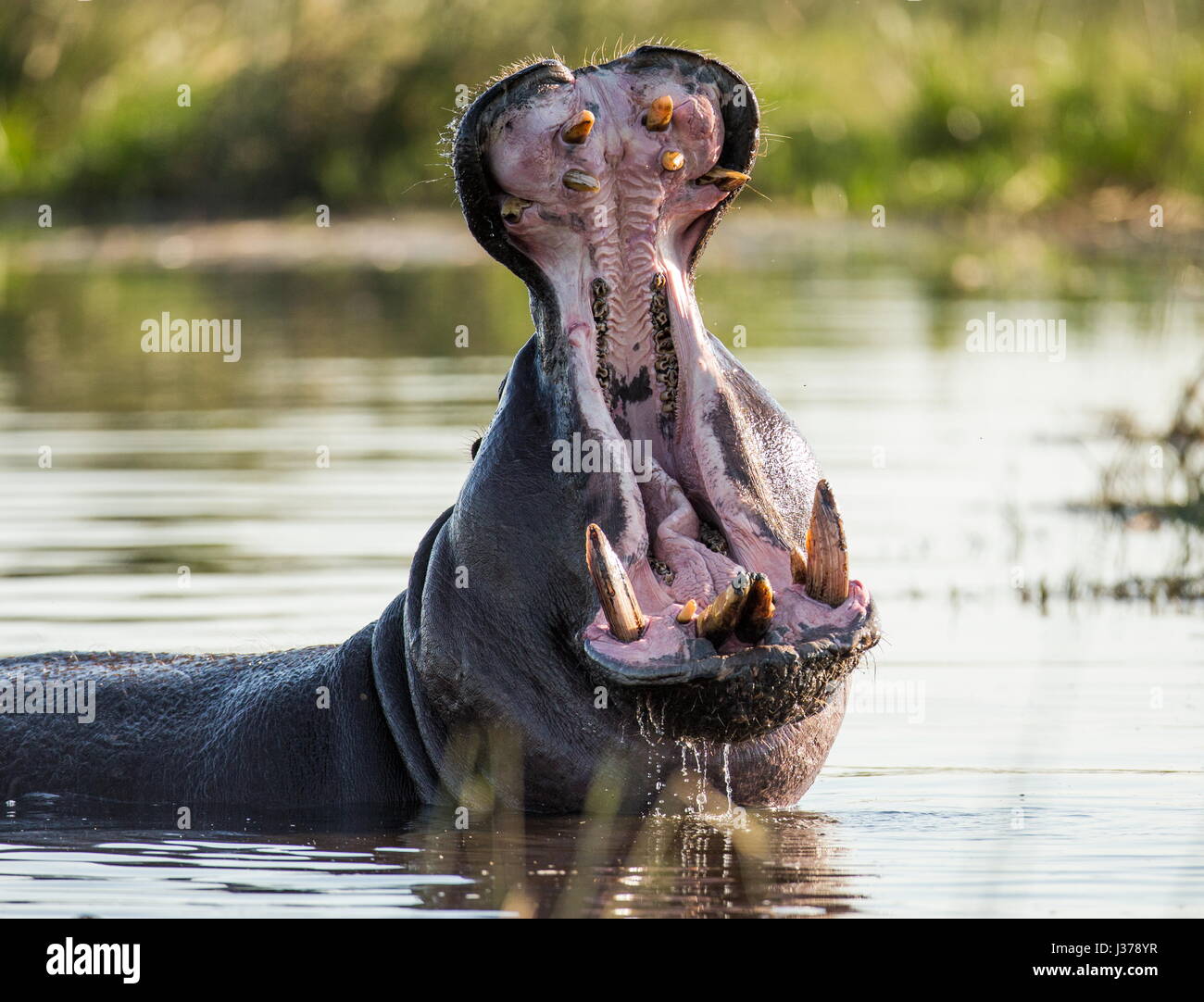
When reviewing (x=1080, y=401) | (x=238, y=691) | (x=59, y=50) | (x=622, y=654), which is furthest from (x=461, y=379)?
(x=59, y=50)

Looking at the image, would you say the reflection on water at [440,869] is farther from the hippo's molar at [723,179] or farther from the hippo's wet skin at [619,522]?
the hippo's molar at [723,179]

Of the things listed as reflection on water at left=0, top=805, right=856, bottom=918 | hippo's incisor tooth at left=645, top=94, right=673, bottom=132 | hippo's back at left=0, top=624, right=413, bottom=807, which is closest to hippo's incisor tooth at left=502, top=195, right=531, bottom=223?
hippo's incisor tooth at left=645, top=94, right=673, bottom=132

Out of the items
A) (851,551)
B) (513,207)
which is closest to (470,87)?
(851,551)

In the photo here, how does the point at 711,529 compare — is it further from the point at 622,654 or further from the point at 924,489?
the point at 924,489

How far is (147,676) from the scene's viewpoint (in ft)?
19.6

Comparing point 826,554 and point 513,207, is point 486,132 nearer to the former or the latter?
point 513,207

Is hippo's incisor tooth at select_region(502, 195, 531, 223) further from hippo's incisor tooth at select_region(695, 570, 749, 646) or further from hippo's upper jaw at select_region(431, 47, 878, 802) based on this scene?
hippo's incisor tooth at select_region(695, 570, 749, 646)

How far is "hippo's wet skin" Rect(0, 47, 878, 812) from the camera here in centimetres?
474

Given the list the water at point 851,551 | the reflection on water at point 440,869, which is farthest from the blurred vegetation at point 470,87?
the reflection on water at point 440,869

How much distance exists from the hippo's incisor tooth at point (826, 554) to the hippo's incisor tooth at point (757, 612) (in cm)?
13

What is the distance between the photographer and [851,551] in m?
9.32

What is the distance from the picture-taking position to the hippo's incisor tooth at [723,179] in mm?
4988

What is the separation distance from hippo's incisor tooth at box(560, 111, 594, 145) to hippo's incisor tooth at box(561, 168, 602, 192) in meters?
0.07

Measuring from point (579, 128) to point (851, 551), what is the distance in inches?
186
